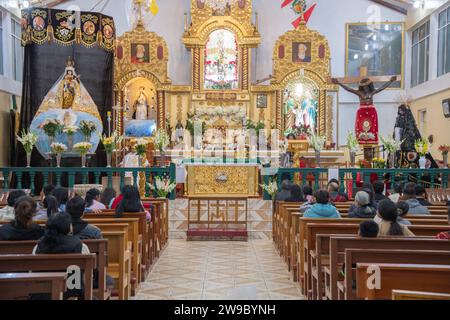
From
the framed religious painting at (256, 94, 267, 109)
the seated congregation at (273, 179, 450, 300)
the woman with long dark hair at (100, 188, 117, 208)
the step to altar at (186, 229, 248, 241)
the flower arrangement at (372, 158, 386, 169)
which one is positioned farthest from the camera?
the framed religious painting at (256, 94, 267, 109)

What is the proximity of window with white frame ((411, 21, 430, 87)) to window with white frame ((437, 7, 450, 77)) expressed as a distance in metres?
0.67

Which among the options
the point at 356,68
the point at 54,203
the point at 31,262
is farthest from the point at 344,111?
the point at 31,262

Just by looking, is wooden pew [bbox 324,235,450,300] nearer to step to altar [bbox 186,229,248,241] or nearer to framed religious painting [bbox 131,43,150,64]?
step to altar [bbox 186,229,248,241]

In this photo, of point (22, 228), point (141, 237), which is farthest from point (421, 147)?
point (22, 228)

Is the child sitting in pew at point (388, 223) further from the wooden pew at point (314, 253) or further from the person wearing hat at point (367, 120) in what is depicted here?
the person wearing hat at point (367, 120)

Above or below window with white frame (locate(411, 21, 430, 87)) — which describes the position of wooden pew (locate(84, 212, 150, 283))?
below

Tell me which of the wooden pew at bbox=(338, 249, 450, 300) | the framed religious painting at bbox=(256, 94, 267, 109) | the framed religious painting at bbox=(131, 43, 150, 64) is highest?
the framed religious painting at bbox=(131, 43, 150, 64)

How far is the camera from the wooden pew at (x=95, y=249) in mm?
4441

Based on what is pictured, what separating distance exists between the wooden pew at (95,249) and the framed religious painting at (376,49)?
599 inches

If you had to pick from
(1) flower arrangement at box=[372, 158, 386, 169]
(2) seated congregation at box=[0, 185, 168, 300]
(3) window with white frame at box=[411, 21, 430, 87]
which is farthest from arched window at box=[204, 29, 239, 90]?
(2) seated congregation at box=[0, 185, 168, 300]

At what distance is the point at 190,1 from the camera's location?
61.2ft

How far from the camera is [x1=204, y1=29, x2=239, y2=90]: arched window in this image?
17.7m

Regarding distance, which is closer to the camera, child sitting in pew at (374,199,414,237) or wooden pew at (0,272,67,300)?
wooden pew at (0,272,67,300)
